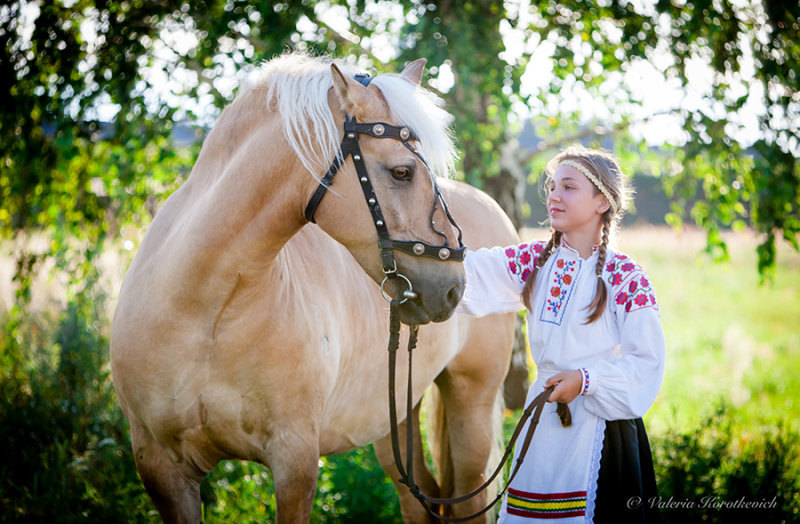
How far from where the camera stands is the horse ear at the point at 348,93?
1.74m

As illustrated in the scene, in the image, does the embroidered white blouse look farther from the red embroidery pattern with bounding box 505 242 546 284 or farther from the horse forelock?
the horse forelock

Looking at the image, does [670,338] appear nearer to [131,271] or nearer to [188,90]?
[188,90]

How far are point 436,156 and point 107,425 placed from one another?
3402 mm

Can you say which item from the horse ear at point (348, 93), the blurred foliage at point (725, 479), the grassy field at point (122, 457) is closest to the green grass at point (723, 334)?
the grassy field at point (122, 457)

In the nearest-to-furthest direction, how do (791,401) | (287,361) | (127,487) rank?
(287,361)
(127,487)
(791,401)

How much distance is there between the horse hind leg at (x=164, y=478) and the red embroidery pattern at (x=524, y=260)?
4.80 ft

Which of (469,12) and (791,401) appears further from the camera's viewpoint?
(791,401)

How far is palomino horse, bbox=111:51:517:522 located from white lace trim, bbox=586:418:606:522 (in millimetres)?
692

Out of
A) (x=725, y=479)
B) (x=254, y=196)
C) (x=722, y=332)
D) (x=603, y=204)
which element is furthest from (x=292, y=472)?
(x=722, y=332)

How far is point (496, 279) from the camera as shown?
2.34 meters

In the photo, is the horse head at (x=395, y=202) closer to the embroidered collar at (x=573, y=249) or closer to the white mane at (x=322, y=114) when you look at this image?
the white mane at (x=322, y=114)

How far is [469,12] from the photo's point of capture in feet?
14.5

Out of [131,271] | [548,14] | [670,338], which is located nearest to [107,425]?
[131,271]

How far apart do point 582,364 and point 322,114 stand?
121cm
